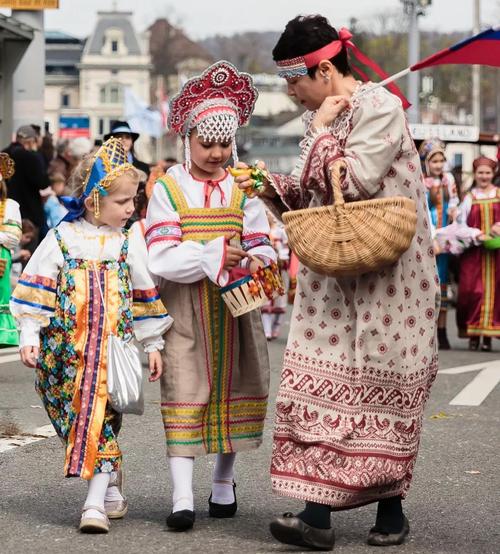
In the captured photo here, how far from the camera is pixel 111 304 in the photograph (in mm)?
5988

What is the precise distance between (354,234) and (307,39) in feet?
2.55

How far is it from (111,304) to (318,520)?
1.17m

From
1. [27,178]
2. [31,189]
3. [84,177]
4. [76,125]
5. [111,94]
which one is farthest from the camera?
[111,94]

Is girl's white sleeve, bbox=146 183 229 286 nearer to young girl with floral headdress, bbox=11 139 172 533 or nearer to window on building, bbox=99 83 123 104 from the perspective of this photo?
young girl with floral headdress, bbox=11 139 172 533

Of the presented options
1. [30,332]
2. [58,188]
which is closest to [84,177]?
[30,332]

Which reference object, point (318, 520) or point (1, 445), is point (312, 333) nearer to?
point (318, 520)

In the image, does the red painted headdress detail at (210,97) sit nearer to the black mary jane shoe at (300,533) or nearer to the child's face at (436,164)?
the black mary jane shoe at (300,533)

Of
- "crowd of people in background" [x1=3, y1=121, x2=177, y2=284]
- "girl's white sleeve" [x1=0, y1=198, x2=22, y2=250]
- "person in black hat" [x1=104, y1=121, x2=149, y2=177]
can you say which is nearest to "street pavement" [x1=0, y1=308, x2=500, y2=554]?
"girl's white sleeve" [x1=0, y1=198, x2=22, y2=250]

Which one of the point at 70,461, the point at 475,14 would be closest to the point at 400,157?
the point at 70,461

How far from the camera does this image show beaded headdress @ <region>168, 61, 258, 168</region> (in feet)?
20.2

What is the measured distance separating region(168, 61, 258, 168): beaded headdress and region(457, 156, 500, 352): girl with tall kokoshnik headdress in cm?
836

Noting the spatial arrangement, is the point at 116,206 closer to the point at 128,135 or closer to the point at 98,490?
the point at 98,490

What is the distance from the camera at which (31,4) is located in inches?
697

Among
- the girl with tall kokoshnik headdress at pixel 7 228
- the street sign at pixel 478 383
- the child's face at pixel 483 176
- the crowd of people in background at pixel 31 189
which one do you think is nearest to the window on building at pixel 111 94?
the crowd of people in background at pixel 31 189
